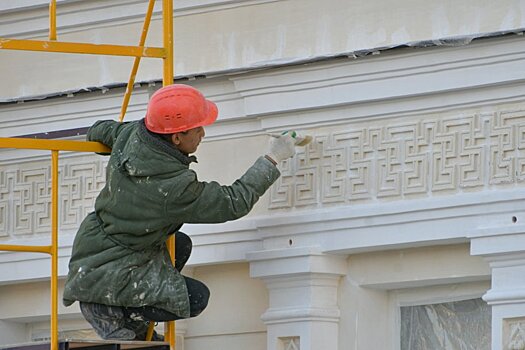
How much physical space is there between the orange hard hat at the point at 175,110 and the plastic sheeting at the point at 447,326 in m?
1.20

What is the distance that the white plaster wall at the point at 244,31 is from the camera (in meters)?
7.60

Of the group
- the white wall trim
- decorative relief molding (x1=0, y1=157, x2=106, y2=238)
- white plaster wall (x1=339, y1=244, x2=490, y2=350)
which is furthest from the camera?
decorative relief molding (x1=0, y1=157, x2=106, y2=238)

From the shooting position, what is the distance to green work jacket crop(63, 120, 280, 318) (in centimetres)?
714

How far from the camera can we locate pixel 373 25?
7777 millimetres

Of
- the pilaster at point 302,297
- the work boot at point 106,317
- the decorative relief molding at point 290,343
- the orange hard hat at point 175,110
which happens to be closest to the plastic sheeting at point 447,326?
the pilaster at point 302,297

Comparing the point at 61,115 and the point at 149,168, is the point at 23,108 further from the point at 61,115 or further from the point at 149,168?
the point at 149,168

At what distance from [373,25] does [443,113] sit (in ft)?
1.53

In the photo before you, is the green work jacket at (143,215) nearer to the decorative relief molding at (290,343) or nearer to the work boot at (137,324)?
the work boot at (137,324)

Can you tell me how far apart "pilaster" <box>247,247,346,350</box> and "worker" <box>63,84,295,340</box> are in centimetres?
46

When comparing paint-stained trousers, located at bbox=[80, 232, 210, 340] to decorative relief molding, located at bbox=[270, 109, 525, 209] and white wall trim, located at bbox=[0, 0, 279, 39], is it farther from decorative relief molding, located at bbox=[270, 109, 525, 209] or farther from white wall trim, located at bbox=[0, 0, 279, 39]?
white wall trim, located at bbox=[0, 0, 279, 39]

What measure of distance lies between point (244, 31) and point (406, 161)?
924 millimetres

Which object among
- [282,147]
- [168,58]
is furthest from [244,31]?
[168,58]

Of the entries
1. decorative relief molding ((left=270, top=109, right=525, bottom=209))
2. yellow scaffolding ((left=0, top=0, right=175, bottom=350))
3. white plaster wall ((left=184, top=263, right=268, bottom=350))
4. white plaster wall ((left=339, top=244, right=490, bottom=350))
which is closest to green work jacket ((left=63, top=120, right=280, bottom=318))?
yellow scaffolding ((left=0, top=0, right=175, bottom=350))

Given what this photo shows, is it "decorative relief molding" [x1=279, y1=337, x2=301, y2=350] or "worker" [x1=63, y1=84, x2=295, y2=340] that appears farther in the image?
"decorative relief molding" [x1=279, y1=337, x2=301, y2=350]
